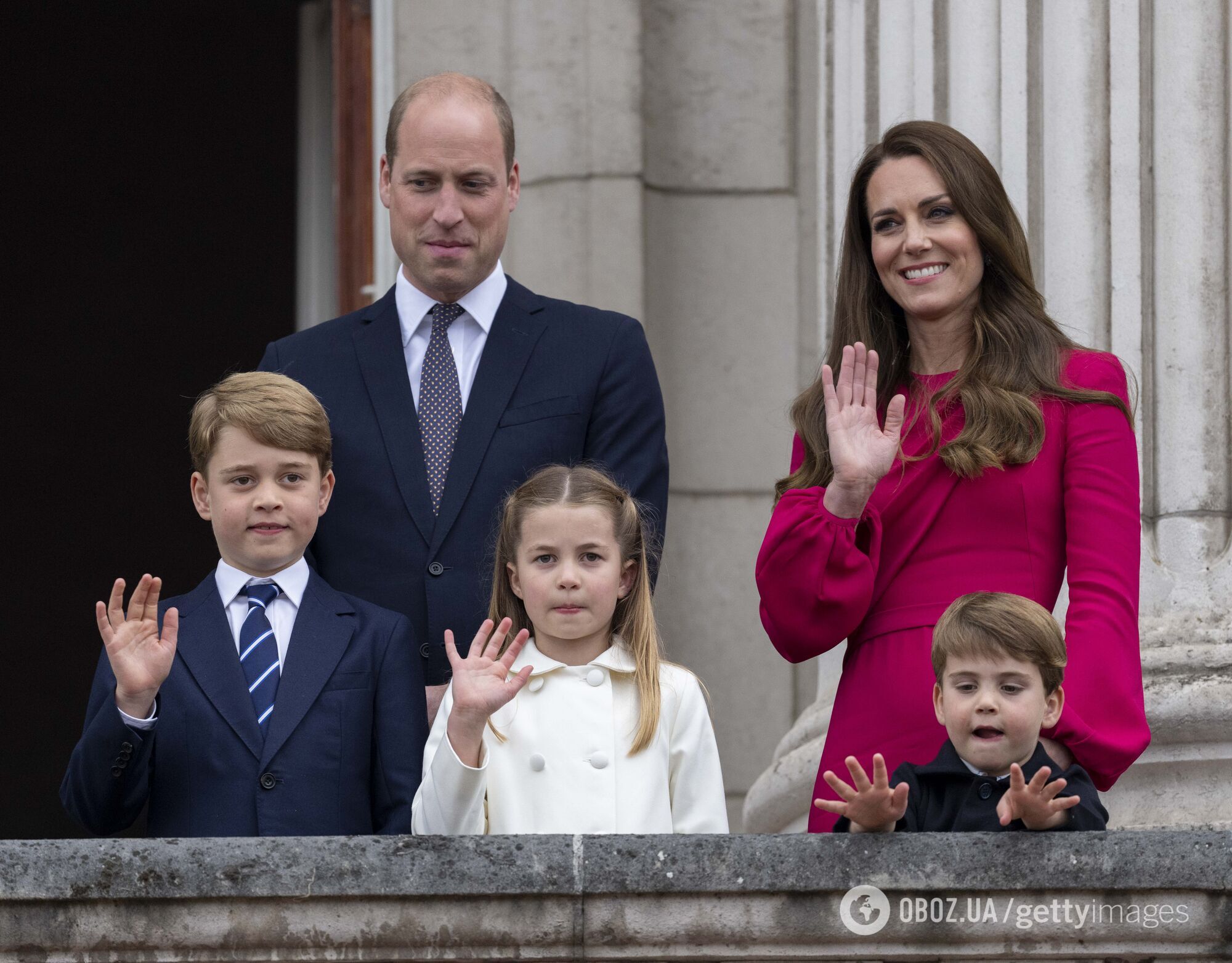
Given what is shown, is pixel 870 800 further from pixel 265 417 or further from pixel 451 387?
pixel 451 387

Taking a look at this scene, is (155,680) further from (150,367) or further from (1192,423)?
(150,367)

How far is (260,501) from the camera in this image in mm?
3670

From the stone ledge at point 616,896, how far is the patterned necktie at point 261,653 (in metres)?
0.68


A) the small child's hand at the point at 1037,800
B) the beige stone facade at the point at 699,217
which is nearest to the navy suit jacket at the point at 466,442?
the small child's hand at the point at 1037,800

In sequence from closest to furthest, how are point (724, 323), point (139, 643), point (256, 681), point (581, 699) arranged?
point (139, 643)
point (581, 699)
point (256, 681)
point (724, 323)

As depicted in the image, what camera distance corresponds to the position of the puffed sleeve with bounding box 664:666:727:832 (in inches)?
138

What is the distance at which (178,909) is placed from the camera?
2.90 m

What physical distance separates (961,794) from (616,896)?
1.99 ft

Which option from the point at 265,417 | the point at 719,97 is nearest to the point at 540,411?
the point at 265,417

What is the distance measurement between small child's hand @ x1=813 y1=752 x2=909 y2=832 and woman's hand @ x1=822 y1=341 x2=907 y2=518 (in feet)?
1.98

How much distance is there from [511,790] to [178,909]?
70 centimetres

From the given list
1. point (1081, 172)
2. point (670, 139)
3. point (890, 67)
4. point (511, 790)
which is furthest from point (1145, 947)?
point (670, 139)

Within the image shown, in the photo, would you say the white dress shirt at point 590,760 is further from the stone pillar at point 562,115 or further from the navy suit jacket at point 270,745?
the stone pillar at point 562,115

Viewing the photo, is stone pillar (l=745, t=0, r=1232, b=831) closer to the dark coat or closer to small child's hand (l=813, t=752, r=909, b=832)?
the dark coat
